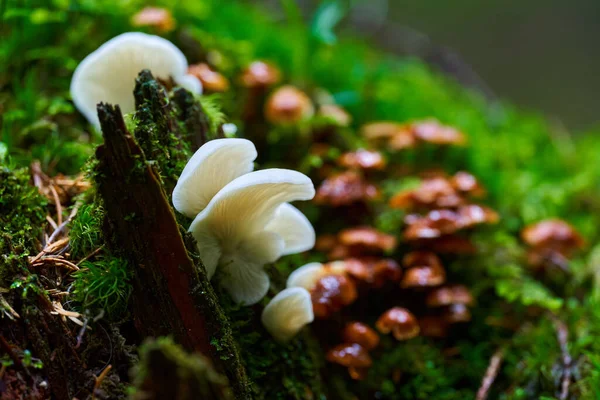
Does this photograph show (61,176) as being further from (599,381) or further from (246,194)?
(599,381)

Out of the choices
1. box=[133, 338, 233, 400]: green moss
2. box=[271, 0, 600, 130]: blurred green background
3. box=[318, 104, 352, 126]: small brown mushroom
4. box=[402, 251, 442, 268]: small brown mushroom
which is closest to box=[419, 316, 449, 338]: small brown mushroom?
box=[402, 251, 442, 268]: small brown mushroom

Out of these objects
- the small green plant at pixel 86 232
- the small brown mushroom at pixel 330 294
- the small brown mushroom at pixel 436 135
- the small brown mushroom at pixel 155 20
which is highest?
the small brown mushroom at pixel 155 20

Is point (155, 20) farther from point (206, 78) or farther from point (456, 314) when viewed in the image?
point (456, 314)

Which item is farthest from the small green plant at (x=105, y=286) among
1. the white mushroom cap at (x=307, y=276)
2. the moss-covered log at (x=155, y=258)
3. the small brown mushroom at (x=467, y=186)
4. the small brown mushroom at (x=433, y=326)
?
the small brown mushroom at (x=467, y=186)

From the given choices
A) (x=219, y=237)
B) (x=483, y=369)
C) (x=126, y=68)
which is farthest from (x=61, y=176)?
(x=483, y=369)

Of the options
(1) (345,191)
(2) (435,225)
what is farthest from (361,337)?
(1) (345,191)

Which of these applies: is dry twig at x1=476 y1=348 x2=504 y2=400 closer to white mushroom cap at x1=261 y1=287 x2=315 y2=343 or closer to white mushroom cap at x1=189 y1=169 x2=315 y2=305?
white mushroom cap at x1=261 y1=287 x2=315 y2=343

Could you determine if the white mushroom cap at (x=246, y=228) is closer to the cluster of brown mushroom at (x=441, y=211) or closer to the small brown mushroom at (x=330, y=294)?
the small brown mushroom at (x=330, y=294)
